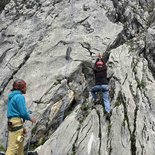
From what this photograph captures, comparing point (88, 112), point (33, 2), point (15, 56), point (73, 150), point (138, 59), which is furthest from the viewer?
point (33, 2)

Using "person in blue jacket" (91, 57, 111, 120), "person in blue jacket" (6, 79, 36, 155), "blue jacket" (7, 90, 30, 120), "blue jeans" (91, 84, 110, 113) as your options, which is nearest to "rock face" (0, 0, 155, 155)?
"blue jeans" (91, 84, 110, 113)

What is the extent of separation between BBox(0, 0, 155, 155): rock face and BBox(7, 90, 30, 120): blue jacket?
3386 millimetres

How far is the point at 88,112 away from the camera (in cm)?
1783

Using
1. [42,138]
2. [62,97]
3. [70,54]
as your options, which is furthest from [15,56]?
[42,138]

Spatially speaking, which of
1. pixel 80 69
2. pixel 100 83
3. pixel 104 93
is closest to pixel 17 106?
pixel 104 93

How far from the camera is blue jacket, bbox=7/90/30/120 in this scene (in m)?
13.5

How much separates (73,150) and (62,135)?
1122 millimetres

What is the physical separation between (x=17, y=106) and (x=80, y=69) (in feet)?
25.3

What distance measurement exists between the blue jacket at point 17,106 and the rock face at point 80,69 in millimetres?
3386

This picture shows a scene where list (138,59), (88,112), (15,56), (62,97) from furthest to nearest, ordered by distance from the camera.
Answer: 1. (15,56)
2. (138,59)
3. (62,97)
4. (88,112)

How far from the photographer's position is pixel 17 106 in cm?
1363

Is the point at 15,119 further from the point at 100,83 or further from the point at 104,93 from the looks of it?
the point at 100,83

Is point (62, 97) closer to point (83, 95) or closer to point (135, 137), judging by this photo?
point (83, 95)

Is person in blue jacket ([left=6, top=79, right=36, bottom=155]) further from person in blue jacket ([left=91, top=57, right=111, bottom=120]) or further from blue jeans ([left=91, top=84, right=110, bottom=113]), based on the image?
person in blue jacket ([left=91, top=57, right=111, bottom=120])
